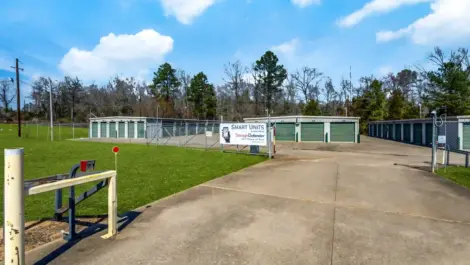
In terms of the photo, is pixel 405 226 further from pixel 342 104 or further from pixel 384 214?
pixel 342 104

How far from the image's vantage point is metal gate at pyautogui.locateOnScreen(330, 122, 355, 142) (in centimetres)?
3053

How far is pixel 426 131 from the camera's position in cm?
2672

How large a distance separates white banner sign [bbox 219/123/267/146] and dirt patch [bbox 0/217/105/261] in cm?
1134

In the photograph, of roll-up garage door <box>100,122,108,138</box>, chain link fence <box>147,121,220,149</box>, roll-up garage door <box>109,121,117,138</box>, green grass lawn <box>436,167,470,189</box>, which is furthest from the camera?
roll-up garage door <box>100,122,108,138</box>

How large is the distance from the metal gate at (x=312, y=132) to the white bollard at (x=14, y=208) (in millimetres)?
30900

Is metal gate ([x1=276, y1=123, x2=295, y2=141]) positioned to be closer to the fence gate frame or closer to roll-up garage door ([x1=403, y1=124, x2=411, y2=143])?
roll-up garage door ([x1=403, y1=124, x2=411, y2=143])

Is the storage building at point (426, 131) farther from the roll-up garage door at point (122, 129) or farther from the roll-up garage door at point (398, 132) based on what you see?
the roll-up garage door at point (122, 129)

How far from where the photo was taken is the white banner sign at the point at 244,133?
15.4 metres

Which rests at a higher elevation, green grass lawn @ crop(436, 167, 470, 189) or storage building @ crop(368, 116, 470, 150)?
storage building @ crop(368, 116, 470, 150)

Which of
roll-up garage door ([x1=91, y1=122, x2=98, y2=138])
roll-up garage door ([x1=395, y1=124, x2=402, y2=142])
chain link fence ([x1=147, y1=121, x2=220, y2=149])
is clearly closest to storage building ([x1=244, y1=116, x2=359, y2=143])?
roll-up garage door ([x1=395, y1=124, x2=402, y2=142])

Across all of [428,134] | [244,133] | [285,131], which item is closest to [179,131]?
[285,131]

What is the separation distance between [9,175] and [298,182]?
717 cm

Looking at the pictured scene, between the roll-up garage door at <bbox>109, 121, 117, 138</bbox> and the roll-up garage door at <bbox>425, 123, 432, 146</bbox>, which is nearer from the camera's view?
the roll-up garage door at <bbox>425, 123, 432, 146</bbox>

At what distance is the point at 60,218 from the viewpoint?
15.4 feet
